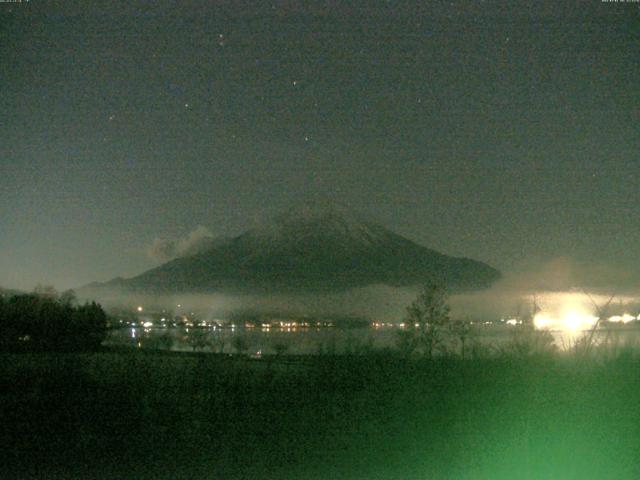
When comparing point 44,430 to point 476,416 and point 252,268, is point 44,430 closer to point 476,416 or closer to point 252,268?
point 476,416

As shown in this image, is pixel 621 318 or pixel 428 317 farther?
pixel 428 317

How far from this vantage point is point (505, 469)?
32.3ft

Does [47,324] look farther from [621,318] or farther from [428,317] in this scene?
[621,318]

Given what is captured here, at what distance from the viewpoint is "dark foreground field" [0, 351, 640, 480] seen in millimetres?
9938

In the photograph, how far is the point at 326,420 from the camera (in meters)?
12.4

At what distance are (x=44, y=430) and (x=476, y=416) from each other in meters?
6.54

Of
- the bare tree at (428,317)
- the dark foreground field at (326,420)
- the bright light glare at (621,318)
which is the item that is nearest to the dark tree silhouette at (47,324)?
the bare tree at (428,317)

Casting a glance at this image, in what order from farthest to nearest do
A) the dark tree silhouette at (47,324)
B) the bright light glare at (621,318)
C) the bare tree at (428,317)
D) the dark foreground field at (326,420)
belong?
the dark tree silhouette at (47,324) < the bare tree at (428,317) < the bright light glare at (621,318) < the dark foreground field at (326,420)

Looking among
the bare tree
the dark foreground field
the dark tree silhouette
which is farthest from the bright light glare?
the dark tree silhouette

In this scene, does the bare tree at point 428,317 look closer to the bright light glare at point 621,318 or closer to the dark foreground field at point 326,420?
the bright light glare at point 621,318

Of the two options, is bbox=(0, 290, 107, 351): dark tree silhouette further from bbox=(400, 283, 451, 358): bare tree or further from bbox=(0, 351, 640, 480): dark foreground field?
bbox=(0, 351, 640, 480): dark foreground field

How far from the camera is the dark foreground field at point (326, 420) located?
32.6ft

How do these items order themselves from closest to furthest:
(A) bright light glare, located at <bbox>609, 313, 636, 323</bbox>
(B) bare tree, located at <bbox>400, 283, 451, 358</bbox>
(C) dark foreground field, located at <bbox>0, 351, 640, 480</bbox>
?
(C) dark foreground field, located at <bbox>0, 351, 640, 480</bbox> < (A) bright light glare, located at <bbox>609, 313, 636, 323</bbox> < (B) bare tree, located at <bbox>400, 283, 451, 358</bbox>

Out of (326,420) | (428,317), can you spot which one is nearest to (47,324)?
(428,317)
